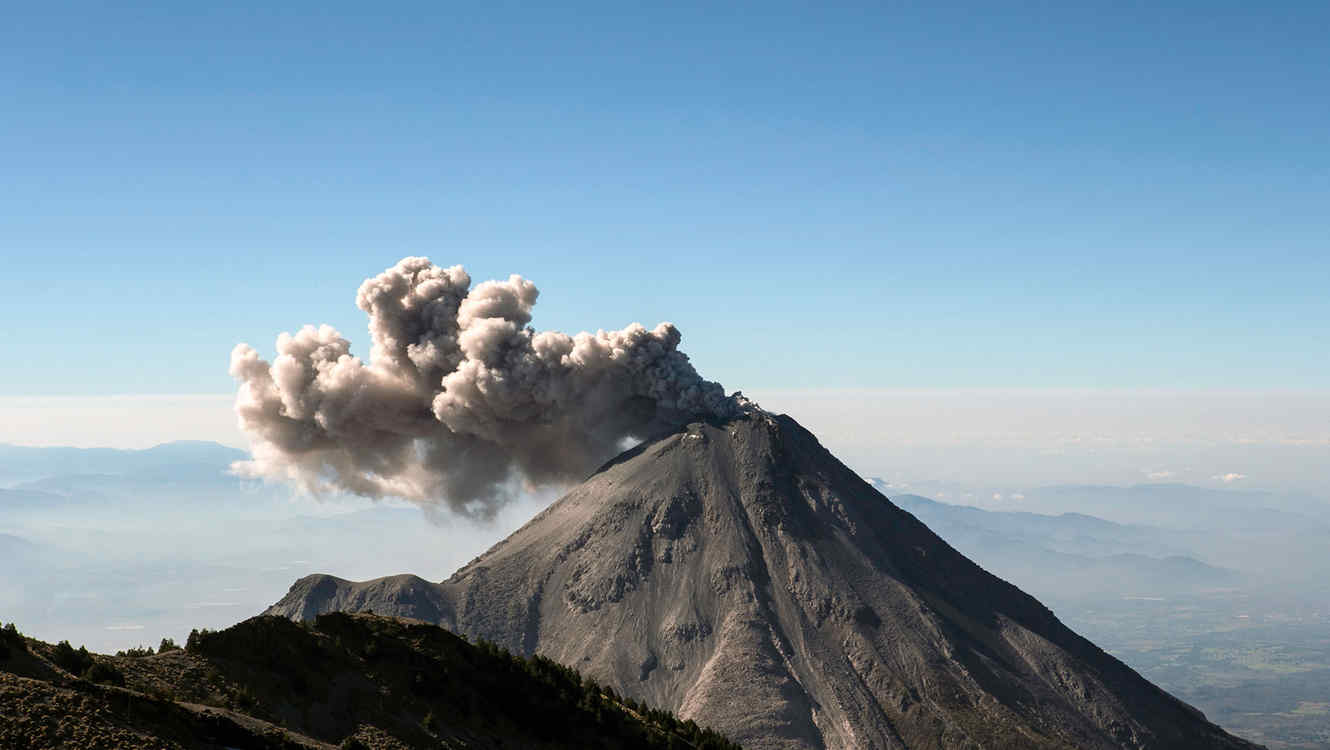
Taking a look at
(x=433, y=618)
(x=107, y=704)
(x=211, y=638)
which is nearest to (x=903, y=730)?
(x=433, y=618)

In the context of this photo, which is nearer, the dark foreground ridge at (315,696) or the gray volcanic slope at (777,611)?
the dark foreground ridge at (315,696)

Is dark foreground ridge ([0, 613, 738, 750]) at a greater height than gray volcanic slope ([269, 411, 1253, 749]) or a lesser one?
lesser

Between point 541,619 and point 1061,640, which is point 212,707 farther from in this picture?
point 1061,640

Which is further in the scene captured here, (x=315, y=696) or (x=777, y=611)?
(x=777, y=611)

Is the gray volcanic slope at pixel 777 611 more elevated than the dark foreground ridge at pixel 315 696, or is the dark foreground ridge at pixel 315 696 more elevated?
the gray volcanic slope at pixel 777 611

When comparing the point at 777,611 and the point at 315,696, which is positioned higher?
the point at 777,611

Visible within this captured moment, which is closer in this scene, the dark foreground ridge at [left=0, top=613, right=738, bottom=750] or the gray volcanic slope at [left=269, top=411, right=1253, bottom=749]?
the dark foreground ridge at [left=0, top=613, right=738, bottom=750]
